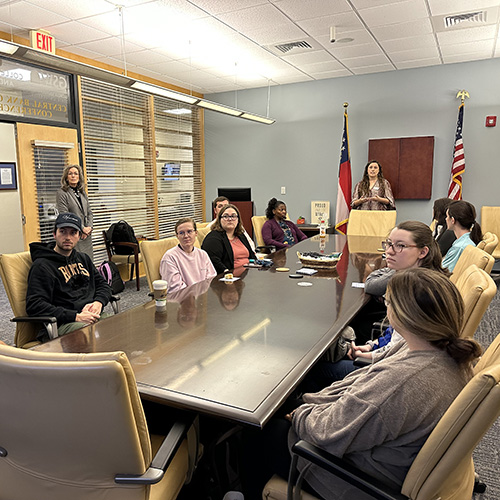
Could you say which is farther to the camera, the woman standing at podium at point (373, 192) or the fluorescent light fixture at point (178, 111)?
the fluorescent light fixture at point (178, 111)

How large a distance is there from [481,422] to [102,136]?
597 centimetres

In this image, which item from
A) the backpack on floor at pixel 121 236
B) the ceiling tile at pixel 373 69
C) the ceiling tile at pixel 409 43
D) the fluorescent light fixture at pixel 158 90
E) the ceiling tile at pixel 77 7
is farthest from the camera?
the ceiling tile at pixel 373 69

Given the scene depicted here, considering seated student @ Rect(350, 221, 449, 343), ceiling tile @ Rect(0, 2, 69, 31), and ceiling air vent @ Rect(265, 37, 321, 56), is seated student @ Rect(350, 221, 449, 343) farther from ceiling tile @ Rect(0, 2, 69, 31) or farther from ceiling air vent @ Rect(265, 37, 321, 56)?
ceiling tile @ Rect(0, 2, 69, 31)

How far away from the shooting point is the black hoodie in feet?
8.21

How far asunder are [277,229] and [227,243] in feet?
5.57

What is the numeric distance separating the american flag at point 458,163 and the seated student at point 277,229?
2482 mm

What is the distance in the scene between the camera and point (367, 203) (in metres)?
6.34

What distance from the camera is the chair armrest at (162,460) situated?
1.15 metres

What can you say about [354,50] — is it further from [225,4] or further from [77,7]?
[77,7]

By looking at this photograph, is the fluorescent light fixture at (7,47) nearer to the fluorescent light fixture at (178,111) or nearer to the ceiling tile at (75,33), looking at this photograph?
the ceiling tile at (75,33)

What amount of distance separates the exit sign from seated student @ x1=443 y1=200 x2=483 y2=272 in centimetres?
438

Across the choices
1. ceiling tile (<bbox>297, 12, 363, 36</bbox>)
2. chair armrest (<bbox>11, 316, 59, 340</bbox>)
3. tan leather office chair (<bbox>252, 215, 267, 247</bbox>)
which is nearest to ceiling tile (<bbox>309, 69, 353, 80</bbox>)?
ceiling tile (<bbox>297, 12, 363, 36</bbox>)

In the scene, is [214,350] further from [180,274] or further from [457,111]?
[457,111]

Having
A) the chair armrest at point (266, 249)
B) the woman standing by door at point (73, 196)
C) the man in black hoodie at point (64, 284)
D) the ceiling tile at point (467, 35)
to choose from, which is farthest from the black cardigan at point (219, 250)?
the ceiling tile at point (467, 35)
